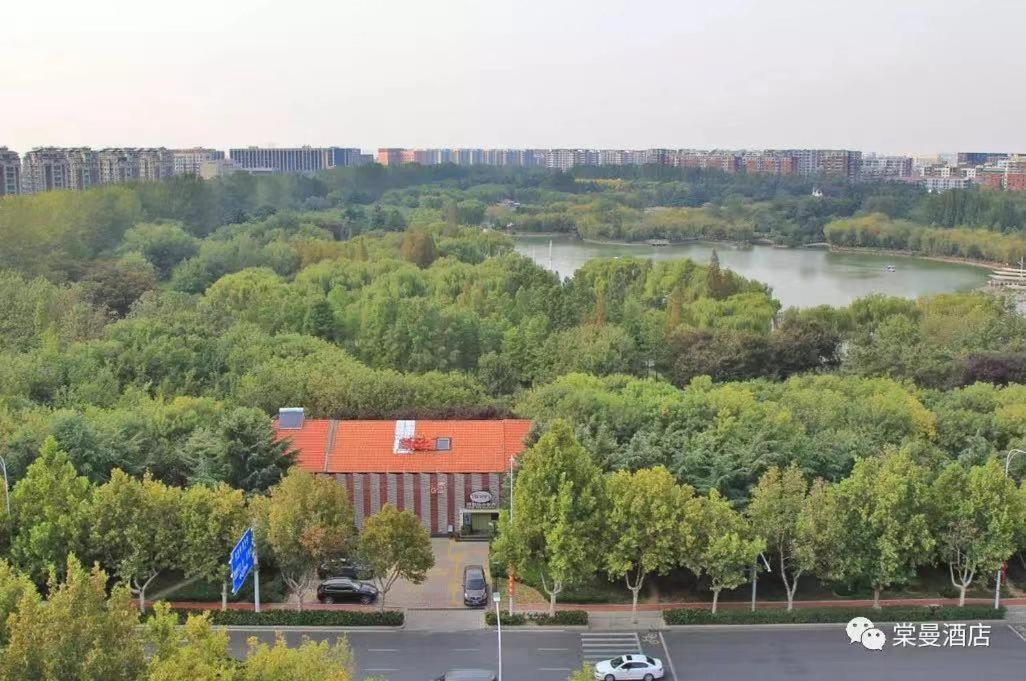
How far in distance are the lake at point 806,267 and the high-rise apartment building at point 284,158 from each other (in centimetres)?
3763

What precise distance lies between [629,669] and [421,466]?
4.43 m

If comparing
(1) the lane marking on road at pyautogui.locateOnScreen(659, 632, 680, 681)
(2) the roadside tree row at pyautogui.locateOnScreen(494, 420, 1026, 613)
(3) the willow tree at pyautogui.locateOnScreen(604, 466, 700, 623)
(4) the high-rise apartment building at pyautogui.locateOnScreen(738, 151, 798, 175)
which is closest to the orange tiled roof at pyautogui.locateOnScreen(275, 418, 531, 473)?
(2) the roadside tree row at pyautogui.locateOnScreen(494, 420, 1026, 613)

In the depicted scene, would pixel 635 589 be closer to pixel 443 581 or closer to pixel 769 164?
pixel 443 581

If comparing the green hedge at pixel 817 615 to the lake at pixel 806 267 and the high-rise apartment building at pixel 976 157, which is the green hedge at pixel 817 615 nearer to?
the lake at pixel 806 267

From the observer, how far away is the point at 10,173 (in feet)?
143

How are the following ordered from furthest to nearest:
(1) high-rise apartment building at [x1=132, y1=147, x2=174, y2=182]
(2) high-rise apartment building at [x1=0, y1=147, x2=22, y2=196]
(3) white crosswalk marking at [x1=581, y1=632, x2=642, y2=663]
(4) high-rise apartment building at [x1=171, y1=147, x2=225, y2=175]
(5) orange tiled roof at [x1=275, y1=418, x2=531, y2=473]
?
(4) high-rise apartment building at [x1=171, y1=147, x2=225, y2=175]
(1) high-rise apartment building at [x1=132, y1=147, x2=174, y2=182]
(2) high-rise apartment building at [x1=0, y1=147, x2=22, y2=196]
(5) orange tiled roof at [x1=275, y1=418, x2=531, y2=473]
(3) white crosswalk marking at [x1=581, y1=632, x2=642, y2=663]

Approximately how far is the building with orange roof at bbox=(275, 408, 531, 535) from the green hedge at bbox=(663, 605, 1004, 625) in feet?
9.27

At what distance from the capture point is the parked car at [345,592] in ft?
35.3

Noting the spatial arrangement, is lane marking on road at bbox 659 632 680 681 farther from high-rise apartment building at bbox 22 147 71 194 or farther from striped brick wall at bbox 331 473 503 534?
high-rise apartment building at bbox 22 147 71 194

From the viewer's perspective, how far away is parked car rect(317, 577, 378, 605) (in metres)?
10.8

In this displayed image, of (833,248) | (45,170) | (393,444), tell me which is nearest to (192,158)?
(45,170)

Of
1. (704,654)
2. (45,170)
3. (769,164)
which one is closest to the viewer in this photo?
(704,654)

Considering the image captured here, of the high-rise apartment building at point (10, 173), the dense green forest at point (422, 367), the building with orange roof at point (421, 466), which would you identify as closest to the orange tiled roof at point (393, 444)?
the building with orange roof at point (421, 466)

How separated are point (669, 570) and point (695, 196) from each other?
205 feet
